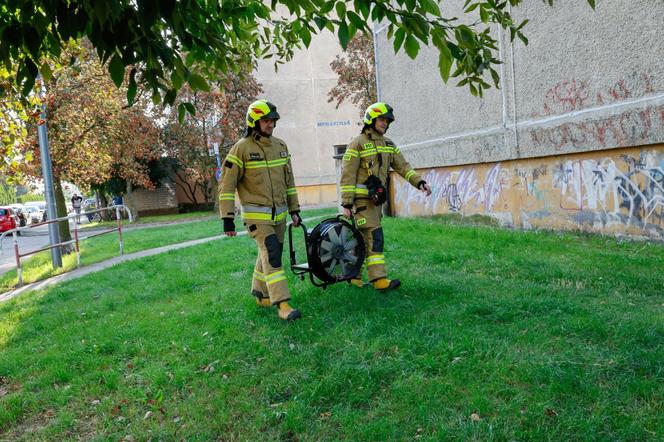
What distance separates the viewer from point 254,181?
Result: 555 cm

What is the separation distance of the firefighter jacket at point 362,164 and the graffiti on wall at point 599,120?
3.55 metres

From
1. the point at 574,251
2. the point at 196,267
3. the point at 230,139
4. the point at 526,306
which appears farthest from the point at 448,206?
the point at 230,139

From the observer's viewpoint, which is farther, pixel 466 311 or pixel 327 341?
pixel 466 311

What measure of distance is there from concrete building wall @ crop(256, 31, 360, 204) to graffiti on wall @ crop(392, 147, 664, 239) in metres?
21.6

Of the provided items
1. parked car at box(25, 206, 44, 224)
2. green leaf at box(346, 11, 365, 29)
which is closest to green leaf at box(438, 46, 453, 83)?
green leaf at box(346, 11, 365, 29)

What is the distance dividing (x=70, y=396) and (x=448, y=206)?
9.14 m

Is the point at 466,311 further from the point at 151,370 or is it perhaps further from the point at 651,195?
the point at 651,195

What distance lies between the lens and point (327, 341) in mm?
4656

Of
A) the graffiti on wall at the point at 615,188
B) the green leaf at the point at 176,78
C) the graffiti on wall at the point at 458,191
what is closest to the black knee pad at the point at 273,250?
the green leaf at the point at 176,78

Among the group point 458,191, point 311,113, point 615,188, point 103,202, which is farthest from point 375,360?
point 103,202

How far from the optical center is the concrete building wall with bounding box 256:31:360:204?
32.8 meters

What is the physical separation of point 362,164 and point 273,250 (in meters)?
1.40

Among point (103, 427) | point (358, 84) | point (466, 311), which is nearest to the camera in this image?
point (103, 427)

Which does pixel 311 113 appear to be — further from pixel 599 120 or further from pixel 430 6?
pixel 430 6
